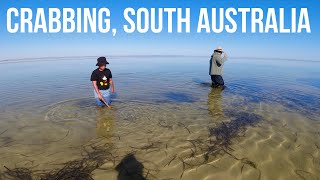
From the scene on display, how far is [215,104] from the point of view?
11898mm

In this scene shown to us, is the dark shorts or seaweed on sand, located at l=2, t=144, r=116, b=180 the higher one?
the dark shorts

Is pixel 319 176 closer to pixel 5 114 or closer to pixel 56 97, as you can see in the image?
pixel 5 114

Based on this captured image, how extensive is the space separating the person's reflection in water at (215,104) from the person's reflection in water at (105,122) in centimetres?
394

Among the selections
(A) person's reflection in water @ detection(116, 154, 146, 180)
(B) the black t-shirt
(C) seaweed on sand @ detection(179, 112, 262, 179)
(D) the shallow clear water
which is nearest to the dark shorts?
(D) the shallow clear water

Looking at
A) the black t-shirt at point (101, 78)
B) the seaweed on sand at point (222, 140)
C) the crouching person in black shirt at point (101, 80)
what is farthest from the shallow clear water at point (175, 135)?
the black t-shirt at point (101, 78)

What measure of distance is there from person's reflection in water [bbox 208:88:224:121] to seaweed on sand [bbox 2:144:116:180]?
16.3 ft

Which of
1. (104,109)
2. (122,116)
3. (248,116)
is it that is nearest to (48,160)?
(122,116)

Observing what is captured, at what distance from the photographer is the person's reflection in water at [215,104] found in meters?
10.0

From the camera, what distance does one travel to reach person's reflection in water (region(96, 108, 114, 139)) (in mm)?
8016

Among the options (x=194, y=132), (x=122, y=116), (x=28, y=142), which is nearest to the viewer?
(x=28, y=142)

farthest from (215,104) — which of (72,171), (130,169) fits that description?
(72,171)

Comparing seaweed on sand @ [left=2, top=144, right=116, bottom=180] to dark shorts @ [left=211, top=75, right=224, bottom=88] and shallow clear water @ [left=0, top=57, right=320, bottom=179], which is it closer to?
shallow clear water @ [left=0, top=57, right=320, bottom=179]

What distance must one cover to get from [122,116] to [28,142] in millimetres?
3486

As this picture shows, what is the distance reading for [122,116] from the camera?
984cm
